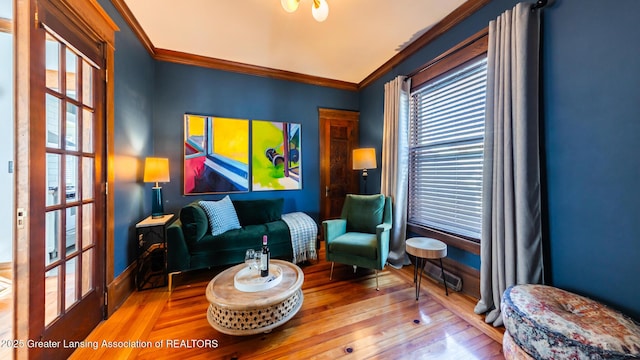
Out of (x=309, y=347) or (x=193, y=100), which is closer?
(x=309, y=347)

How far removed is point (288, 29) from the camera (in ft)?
8.14

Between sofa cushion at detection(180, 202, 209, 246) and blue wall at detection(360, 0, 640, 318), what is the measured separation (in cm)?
310

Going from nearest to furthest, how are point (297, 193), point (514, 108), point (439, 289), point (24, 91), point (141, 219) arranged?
point (24, 91) < point (514, 108) < point (439, 289) < point (141, 219) < point (297, 193)

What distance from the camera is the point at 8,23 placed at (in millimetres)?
1776

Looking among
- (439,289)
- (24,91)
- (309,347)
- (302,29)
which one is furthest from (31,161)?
(439,289)

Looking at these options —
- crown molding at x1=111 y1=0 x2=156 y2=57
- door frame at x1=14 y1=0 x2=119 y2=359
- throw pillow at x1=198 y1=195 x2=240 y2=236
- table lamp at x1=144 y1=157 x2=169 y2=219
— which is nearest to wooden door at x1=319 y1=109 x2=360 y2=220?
throw pillow at x1=198 y1=195 x2=240 y2=236

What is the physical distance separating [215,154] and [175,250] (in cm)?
146

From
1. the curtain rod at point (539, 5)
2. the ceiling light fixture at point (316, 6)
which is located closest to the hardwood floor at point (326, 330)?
the curtain rod at point (539, 5)

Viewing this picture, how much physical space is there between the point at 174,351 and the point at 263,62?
335 centimetres

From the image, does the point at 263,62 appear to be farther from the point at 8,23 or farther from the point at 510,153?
the point at 510,153

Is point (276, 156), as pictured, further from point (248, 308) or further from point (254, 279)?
point (248, 308)

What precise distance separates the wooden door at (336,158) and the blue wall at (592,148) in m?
2.67

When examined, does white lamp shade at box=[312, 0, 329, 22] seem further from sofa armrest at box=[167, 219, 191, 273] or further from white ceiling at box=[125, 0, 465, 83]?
sofa armrest at box=[167, 219, 191, 273]

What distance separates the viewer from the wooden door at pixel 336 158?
3.90 metres
